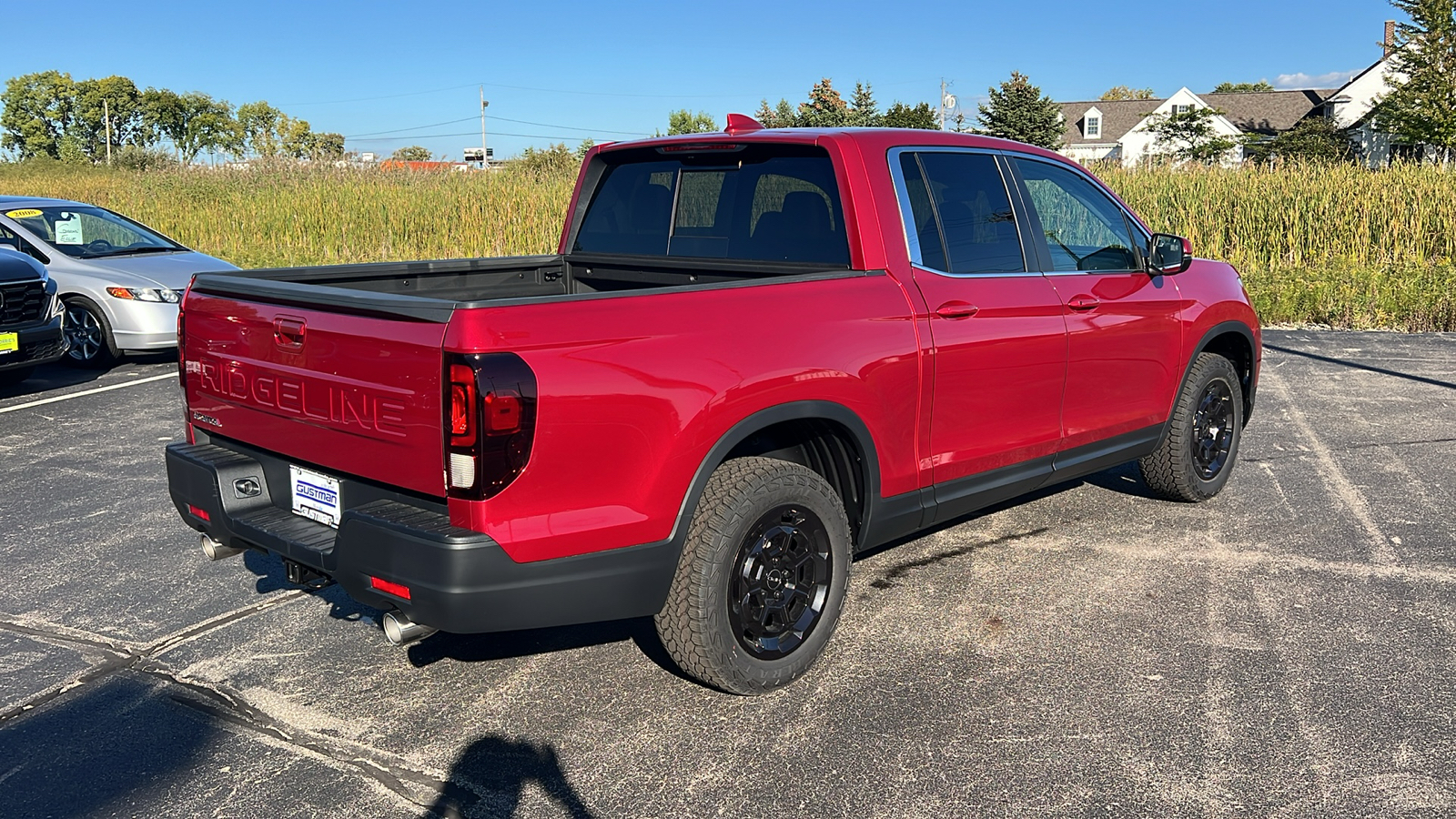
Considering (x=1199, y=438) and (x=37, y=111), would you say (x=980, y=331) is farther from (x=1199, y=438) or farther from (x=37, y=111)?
(x=37, y=111)

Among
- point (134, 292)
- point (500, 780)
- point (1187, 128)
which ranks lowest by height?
point (500, 780)

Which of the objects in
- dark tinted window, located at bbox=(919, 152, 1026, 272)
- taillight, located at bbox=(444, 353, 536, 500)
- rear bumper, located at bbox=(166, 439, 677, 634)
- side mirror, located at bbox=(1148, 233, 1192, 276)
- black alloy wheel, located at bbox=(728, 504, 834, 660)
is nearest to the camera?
taillight, located at bbox=(444, 353, 536, 500)

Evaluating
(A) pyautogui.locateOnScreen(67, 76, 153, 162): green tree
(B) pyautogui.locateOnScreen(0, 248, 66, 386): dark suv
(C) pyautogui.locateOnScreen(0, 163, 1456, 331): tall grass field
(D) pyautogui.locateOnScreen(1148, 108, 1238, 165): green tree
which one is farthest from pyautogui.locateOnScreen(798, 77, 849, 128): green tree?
(A) pyautogui.locateOnScreen(67, 76, 153, 162): green tree

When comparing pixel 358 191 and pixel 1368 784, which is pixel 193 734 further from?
pixel 358 191

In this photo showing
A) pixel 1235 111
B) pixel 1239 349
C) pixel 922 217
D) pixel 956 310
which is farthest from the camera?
pixel 1235 111

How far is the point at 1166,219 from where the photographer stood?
58.0 feet

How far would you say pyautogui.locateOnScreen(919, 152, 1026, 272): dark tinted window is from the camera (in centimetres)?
456

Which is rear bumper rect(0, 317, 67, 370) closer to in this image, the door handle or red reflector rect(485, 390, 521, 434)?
red reflector rect(485, 390, 521, 434)

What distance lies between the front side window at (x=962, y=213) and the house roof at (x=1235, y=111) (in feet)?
238

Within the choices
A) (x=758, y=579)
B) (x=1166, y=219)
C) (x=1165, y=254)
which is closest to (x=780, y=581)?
(x=758, y=579)

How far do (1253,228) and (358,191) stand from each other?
15.2 m

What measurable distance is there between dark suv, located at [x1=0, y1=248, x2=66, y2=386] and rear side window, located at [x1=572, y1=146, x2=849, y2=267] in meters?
6.07

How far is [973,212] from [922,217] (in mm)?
349

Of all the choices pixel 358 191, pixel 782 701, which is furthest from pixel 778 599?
pixel 358 191
